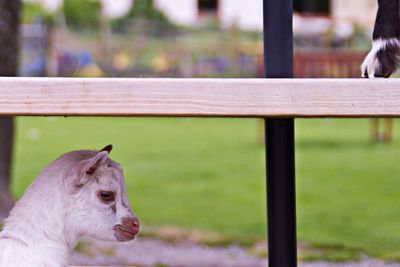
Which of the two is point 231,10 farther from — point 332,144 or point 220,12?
point 332,144

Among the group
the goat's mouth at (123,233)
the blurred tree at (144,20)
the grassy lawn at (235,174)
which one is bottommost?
the grassy lawn at (235,174)

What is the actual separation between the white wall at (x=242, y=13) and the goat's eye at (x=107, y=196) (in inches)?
412

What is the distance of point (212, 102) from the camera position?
28.2 inches

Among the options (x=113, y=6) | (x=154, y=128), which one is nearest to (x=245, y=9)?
(x=113, y=6)

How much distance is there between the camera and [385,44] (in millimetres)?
849

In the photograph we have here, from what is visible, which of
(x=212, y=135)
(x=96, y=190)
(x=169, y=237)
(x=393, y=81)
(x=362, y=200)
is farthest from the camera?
(x=212, y=135)

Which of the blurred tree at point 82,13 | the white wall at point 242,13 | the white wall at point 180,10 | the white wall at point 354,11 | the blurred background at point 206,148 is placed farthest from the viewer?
the white wall at point 180,10

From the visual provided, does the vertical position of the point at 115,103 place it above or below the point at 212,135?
above

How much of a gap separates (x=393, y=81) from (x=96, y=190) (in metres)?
0.36

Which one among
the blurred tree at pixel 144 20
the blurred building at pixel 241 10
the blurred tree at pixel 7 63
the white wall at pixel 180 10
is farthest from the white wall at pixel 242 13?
the blurred tree at pixel 7 63

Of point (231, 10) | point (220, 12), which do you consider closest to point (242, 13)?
point (231, 10)

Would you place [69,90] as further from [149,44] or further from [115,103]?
[149,44]

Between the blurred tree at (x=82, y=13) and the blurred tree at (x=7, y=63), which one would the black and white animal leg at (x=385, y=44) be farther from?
the blurred tree at (x=82, y=13)

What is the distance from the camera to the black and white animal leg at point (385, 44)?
82 cm
